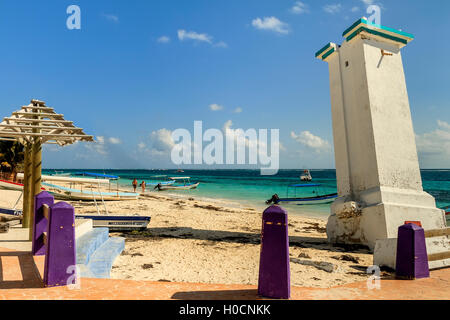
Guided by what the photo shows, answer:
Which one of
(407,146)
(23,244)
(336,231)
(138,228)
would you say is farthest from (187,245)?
(407,146)

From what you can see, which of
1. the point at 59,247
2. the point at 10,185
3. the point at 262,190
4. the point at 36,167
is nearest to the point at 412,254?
the point at 59,247

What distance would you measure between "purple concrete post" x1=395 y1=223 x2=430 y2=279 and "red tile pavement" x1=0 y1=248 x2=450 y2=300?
0.16 meters

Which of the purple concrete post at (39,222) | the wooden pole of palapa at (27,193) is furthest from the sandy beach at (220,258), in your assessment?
the wooden pole of palapa at (27,193)

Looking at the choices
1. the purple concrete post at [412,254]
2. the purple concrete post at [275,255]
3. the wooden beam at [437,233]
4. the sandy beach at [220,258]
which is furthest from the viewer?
the sandy beach at [220,258]

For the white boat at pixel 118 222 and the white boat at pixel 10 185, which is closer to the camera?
the white boat at pixel 118 222

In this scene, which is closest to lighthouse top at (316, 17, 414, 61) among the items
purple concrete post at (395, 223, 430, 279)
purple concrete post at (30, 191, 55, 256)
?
purple concrete post at (395, 223, 430, 279)

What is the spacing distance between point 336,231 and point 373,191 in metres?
2.15

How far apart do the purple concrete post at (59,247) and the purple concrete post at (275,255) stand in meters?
3.04

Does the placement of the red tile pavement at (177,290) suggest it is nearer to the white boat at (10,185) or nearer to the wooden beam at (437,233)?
the wooden beam at (437,233)

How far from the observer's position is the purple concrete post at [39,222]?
222 inches

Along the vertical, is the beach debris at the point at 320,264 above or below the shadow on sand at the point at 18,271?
below

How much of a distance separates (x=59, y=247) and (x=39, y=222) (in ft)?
6.33

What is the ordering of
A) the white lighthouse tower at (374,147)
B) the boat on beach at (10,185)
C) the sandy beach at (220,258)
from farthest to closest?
the boat on beach at (10,185)
the white lighthouse tower at (374,147)
the sandy beach at (220,258)
